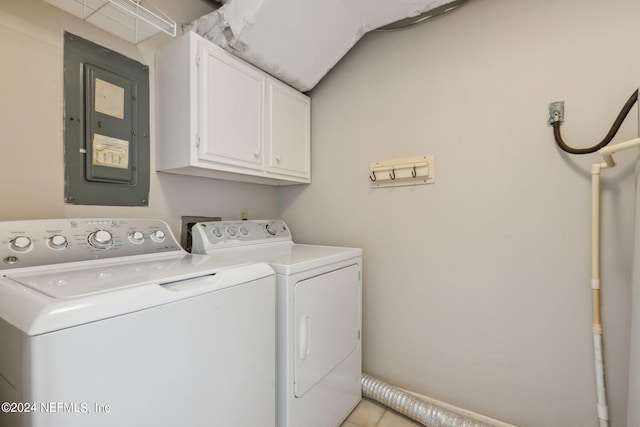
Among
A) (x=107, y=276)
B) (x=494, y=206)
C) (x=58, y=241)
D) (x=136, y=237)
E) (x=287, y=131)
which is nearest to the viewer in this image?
(x=107, y=276)

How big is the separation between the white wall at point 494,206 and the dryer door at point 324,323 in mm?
308

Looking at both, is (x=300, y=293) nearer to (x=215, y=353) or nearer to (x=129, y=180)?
(x=215, y=353)

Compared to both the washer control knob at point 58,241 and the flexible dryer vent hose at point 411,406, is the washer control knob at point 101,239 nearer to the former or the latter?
the washer control knob at point 58,241

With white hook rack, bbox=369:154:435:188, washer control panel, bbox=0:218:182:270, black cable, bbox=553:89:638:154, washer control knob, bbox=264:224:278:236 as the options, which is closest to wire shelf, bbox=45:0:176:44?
washer control panel, bbox=0:218:182:270

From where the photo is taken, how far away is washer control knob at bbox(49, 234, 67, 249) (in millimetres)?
1041

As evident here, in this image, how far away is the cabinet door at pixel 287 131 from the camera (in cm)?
180

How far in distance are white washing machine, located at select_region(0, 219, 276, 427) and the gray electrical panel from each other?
10.6 inches

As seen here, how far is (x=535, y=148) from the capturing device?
55.4 inches

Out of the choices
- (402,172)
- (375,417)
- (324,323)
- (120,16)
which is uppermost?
(120,16)

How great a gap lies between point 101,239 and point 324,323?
103cm

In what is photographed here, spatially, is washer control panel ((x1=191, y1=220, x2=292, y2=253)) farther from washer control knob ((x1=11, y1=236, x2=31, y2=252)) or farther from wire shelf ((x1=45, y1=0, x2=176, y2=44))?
wire shelf ((x1=45, y1=0, x2=176, y2=44))

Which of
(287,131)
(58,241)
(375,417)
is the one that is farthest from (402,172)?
(58,241)

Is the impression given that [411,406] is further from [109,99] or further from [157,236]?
[109,99]

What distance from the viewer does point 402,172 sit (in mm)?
1761
